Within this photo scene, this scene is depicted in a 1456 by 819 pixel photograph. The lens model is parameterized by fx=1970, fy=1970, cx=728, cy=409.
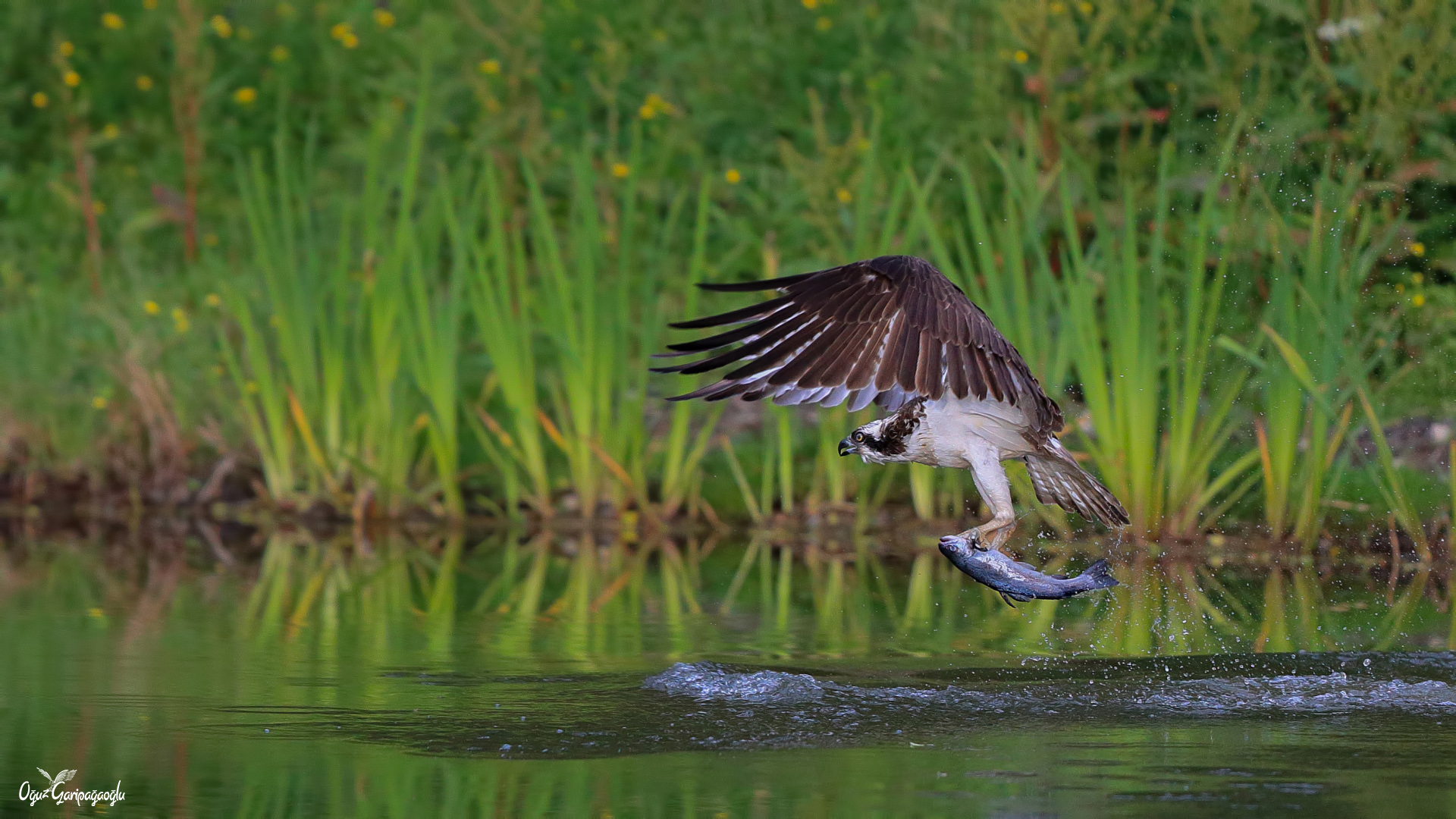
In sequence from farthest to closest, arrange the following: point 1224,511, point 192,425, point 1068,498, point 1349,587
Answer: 1. point 192,425
2. point 1224,511
3. point 1349,587
4. point 1068,498

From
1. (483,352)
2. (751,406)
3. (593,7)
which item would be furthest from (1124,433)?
(593,7)

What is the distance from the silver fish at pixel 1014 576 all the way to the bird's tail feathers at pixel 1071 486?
65 centimetres

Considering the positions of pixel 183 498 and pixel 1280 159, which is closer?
pixel 1280 159

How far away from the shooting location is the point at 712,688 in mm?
6016

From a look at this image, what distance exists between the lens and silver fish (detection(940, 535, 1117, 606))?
5484mm

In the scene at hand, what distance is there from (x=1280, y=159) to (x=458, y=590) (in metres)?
4.78

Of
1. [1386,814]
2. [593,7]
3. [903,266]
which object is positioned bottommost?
[1386,814]

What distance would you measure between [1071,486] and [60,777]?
3252 millimetres

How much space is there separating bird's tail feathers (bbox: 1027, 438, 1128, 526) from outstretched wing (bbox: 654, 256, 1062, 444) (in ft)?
1.82

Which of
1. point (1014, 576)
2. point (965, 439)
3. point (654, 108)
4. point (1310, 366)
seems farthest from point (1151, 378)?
point (654, 108)

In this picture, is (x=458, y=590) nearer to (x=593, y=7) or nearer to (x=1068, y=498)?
(x=1068, y=498)

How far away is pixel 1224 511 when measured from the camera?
9.50 m

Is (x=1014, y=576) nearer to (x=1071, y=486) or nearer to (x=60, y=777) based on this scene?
(x=1071, y=486)

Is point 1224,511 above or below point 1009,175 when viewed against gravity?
below
